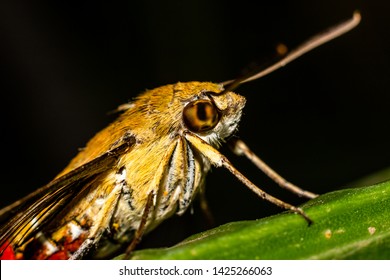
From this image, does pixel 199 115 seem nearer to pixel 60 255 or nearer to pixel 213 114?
pixel 213 114

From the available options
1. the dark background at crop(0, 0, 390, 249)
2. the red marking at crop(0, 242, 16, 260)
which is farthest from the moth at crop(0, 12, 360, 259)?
the dark background at crop(0, 0, 390, 249)

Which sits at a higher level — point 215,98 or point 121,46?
point 121,46

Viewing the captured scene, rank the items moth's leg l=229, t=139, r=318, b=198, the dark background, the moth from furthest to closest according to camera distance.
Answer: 1. the dark background
2. moth's leg l=229, t=139, r=318, b=198
3. the moth

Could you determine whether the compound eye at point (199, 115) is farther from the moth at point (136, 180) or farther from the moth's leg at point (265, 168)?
the moth's leg at point (265, 168)

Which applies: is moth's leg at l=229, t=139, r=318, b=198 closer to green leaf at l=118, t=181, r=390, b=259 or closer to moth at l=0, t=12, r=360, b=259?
moth at l=0, t=12, r=360, b=259

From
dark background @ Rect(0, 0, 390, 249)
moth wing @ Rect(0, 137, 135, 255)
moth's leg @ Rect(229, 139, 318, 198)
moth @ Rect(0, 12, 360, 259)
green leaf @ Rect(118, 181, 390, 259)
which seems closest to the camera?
green leaf @ Rect(118, 181, 390, 259)

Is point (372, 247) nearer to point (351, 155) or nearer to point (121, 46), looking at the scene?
point (351, 155)

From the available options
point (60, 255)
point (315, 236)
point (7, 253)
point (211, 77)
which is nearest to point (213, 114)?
point (315, 236)

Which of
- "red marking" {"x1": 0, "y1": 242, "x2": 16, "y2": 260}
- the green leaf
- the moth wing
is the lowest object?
the green leaf
